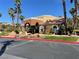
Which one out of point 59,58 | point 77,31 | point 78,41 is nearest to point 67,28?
point 77,31

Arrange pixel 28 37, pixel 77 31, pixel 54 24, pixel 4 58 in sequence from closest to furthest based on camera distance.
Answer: pixel 4 58 < pixel 28 37 < pixel 77 31 < pixel 54 24

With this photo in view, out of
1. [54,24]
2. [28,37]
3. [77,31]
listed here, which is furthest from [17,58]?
[54,24]

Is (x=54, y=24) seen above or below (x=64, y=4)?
below

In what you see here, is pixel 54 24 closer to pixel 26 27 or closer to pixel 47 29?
pixel 47 29

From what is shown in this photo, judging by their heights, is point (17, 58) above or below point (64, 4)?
below

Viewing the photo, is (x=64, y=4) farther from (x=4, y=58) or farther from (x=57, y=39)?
(x=4, y=58)

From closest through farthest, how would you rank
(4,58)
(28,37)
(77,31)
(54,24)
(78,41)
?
(4,58)
(78,41)
(28,37)
(77,31)
(54,24)

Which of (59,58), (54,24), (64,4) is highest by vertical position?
(64,4)

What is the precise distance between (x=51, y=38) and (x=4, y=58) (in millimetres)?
19682

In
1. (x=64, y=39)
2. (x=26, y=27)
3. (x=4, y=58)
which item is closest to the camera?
(x=4, y=58)

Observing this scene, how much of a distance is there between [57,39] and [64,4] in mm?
9594

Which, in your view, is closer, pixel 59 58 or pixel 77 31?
pixel 59 58

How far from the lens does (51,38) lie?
3422cm

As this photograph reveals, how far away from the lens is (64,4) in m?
41.0
